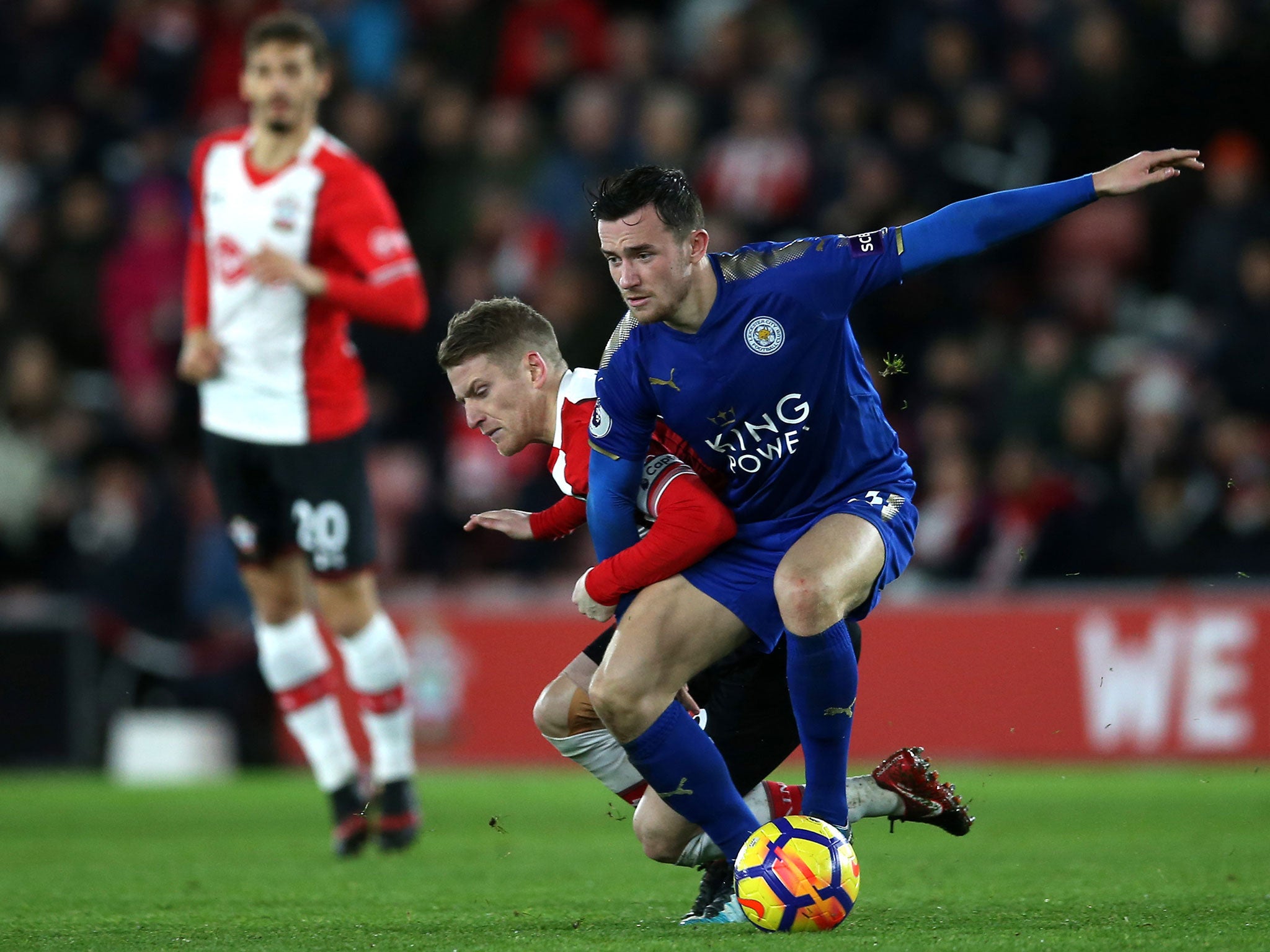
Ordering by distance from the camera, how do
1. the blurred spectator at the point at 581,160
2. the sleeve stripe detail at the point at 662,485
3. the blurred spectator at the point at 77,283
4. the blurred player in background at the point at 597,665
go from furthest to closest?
the blurred spectator at the point at 77,283, the blurred spectator at the point at 581,160, the blurred player in background at the point at 597,665, the sleeve stripe detail at the point at 662,485

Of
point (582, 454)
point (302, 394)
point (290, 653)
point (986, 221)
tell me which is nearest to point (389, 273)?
point (302, 394)

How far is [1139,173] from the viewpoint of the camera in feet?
14.6

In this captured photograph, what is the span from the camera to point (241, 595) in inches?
456

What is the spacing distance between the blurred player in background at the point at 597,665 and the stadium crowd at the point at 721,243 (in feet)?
15.4

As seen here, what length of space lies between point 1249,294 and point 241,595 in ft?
20.7

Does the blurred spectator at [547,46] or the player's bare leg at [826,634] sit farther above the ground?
the blurred spectator at [547,46]

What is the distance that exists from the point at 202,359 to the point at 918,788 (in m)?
3.23

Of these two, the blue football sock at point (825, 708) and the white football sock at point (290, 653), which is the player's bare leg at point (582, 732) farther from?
the white football sock at point (290, 653)

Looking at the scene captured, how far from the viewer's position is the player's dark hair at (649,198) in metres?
4.54

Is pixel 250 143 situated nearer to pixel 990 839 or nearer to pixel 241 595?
pixel 990 839

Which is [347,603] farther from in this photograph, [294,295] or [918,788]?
[918,788]

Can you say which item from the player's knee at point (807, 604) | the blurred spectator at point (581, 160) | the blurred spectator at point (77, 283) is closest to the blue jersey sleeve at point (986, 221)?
the player's knee at point (807, 604)

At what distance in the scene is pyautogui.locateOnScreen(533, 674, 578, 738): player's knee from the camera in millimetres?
5012

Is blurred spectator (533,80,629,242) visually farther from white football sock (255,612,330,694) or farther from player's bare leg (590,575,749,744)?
player's bare leg (590,575,749,744)
